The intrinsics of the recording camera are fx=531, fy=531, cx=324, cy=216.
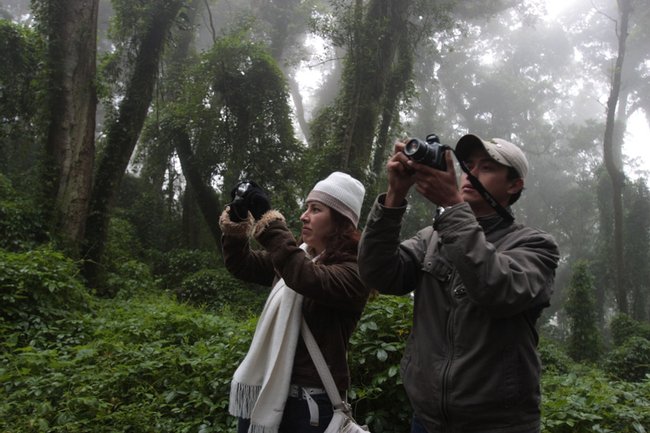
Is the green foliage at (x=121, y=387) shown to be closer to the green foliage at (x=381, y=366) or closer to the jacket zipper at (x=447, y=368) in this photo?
the green foliage at (x=381, y=366)

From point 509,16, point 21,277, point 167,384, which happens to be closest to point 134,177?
point 21,277

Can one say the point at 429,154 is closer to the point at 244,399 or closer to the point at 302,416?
the point at 302,416

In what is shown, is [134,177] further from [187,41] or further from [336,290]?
[336,290]

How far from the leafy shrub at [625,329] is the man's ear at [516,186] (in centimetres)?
1622

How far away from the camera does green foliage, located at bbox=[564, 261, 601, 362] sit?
15.0 m

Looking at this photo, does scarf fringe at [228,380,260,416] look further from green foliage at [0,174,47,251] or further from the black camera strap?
green foliage at [0,174,47,251]

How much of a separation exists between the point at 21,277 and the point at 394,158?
5.58 m

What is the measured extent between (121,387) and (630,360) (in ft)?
42.7

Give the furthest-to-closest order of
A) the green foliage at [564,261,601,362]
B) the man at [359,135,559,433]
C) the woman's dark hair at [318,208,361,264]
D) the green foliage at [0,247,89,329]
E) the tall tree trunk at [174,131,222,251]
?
the green foliage at [564,261,601,362], the tall tree trunk at [174,131,222,251], the green foliage at [0,247,89,329], the woman's dark hair at [318,208,361,264], the man at [359,135,559,433]

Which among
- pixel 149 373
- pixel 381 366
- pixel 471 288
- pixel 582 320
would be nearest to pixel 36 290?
pixel 149 373

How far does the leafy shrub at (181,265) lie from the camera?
42.4 feet

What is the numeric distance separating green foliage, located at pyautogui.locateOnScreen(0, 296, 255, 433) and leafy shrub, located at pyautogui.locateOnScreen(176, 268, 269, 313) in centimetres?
606

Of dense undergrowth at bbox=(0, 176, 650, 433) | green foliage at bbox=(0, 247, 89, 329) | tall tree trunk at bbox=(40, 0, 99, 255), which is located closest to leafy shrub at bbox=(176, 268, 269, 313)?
tall tree trunk at bbox=(40, 0, 99, 255)

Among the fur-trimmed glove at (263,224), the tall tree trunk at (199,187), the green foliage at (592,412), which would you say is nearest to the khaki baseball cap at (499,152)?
the fur-trimmed glove at (263,224)
